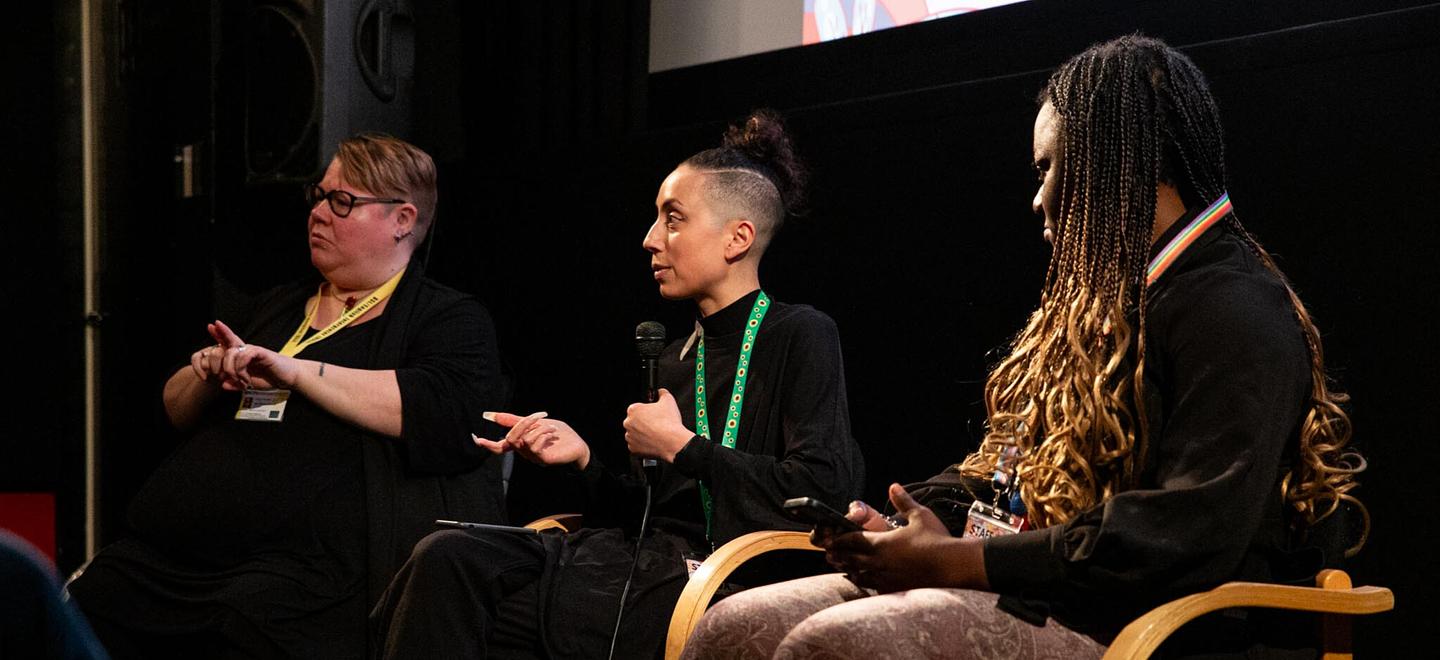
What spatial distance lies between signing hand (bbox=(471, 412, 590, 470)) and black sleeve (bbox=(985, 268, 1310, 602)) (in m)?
1.10

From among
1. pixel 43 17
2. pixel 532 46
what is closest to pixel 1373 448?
pixel 532 46

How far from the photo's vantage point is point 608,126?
4062 mm

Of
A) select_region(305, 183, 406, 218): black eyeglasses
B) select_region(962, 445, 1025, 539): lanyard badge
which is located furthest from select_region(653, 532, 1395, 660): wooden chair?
A: select_region(305, 183, 406, 218): black eyeglasses

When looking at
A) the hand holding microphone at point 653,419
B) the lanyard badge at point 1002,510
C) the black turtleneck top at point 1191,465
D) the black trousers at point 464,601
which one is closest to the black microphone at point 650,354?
the hand holding microphone at point 653,419

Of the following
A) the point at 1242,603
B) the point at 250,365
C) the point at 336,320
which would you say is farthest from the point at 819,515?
the point at 336,320

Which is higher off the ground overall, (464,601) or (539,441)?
(539,441)

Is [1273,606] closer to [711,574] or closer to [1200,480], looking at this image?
[1200,480]

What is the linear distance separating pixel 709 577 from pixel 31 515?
11.7ft

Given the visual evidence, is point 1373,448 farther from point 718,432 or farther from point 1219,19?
point 718,432

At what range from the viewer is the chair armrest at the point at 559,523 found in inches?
110

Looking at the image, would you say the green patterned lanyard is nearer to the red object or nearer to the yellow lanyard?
the yellow lanyard

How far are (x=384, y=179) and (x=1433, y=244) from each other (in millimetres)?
2219

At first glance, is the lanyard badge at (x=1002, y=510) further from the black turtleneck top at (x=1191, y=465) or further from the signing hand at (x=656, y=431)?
the signing hand at (x=656, y=431)

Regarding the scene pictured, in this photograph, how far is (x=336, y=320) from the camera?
3137 mm
